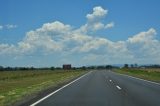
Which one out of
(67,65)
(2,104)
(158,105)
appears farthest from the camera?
(67,65)

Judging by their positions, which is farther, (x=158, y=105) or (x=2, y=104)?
(x=2, y=104)

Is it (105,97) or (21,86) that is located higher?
(21,86)

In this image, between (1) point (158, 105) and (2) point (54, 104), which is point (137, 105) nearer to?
(1) point (158, 105)

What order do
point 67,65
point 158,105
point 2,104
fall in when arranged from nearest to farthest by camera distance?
point 158,105 → point 2,104 → point 67,65

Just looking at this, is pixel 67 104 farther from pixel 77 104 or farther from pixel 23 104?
pixel 23 104

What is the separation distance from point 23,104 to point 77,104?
2.27 metres

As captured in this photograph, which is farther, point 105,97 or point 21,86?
point 21,86

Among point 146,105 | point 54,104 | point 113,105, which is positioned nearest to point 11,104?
point 54,104

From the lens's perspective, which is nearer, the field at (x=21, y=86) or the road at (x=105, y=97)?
the road at (x=105, y=97)

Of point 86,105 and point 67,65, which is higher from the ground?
point 67,65

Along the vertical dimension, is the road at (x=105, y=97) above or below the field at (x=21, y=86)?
below

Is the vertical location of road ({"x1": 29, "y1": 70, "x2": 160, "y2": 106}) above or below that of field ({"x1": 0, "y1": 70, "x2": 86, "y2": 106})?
below

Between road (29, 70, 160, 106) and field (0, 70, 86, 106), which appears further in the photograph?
field (0, 70, 86, 106)

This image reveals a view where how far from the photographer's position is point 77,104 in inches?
598
